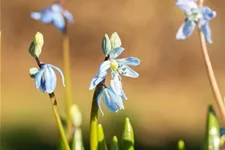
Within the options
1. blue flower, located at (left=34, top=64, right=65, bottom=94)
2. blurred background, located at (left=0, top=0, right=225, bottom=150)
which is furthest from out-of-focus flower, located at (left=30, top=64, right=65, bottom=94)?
blurred background, located at (left=0, top=0, right=225, bottom=150)

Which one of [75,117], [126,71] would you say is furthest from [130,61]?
[75,117]

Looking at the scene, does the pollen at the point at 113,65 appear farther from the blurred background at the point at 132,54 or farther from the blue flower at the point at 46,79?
the blurred background at the point at 132,54

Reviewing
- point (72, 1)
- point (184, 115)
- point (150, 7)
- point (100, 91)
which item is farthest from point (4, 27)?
point (100, 91)

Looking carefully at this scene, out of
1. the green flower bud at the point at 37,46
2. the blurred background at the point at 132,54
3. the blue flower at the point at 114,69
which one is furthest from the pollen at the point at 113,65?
the blurred background at the point at 132,54

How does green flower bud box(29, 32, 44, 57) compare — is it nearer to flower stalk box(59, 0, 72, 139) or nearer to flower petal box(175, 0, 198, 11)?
flower stalk box(59, 0, 72, 139)

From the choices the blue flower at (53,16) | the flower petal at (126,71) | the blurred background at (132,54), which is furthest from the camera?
the blurred background at (132,54)

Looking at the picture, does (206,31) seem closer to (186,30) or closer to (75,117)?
(186,30)

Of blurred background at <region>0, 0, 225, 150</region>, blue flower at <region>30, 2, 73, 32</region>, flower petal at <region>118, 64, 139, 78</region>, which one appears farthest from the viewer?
blurred background at <region>0, 0, 225, 150</region>
